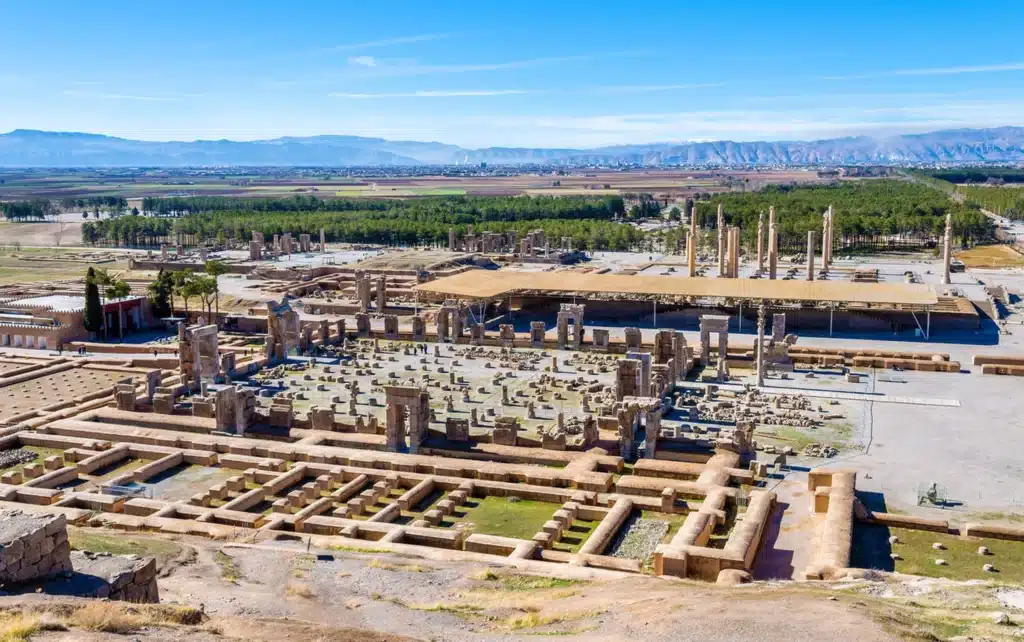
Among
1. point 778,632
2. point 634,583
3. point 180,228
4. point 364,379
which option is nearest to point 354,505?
point 634,583

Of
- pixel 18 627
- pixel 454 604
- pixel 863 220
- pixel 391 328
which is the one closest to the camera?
pixel 18 627

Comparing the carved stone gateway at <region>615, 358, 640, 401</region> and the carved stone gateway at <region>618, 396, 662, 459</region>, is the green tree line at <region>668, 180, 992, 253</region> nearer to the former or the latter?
the carved stone gateway at <region>615, 358, 640, 401</region>

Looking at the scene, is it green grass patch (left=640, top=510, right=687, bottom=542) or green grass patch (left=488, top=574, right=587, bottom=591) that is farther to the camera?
green grass patch (left=640, top=510, right=687, bottom=542)

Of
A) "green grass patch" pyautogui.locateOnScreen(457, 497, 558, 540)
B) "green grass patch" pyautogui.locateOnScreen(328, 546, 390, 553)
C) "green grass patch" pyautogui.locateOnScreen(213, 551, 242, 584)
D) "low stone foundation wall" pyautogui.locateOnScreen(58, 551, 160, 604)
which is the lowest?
"green grass patch" pyautogui.locateOnScreen(457, 497, 558, 540)

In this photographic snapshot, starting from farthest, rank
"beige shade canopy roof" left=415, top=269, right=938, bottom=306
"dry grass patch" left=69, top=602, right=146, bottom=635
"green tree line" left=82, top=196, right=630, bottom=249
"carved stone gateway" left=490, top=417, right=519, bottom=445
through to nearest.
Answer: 1. "green tree line" left=82, top=196, right=630, bottom=249
2. "beige shade canopy roof" left=415, top=269, right=938, bottom=306
3. "carved stone gateway" left=490, top=417, right=519, bottom=445
4. "dry grass patch" left=69, top=602, right=146, bottom=635

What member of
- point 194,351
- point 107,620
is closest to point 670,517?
point 107,620

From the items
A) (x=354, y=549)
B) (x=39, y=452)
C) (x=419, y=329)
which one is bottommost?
(x=39, y=452)

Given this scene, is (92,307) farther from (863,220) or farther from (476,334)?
(863,220)

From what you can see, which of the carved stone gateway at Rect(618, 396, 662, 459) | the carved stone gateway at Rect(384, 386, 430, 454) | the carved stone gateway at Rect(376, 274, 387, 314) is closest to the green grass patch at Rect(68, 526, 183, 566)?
the carved stone gateway at Rect(384, 386, 430, 454)
